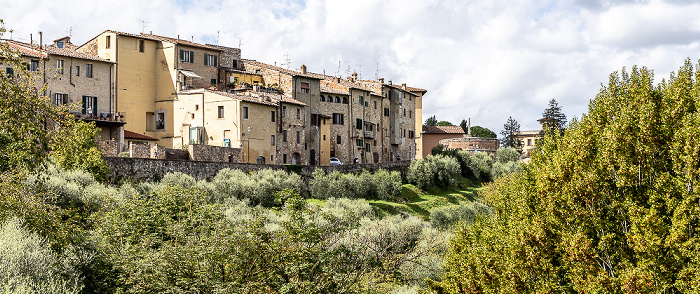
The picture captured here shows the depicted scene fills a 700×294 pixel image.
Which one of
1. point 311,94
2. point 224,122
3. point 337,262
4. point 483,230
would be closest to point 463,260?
point 483,230

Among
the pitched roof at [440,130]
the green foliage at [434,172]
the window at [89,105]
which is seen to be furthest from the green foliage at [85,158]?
the pitched roof at [440,130]

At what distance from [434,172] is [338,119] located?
11.6m

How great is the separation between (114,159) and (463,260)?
85.3 ft

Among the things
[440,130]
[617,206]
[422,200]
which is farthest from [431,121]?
[617,206]

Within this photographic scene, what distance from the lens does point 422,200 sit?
6353 centimetres

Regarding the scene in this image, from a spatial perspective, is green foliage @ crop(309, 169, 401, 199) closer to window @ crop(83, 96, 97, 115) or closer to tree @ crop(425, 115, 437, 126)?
window @ crop(83, 96, 97, 115)

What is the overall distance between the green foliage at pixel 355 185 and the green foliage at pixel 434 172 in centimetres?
540

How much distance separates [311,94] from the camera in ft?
222

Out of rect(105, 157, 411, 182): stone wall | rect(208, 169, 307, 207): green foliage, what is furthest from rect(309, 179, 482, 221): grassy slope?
rect(105, 157, 411, 182): stone wall

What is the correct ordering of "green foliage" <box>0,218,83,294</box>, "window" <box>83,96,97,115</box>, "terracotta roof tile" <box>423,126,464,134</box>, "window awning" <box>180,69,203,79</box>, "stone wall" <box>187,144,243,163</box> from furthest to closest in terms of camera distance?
1. "terracotta roof tile" <box>423,126,464,134</box>
2. "window awning" <box>180,69,203,79</box>
3. "window" <box>83,96,97,115</box>
4. "stone wall" <box>187,144,243,163</box>
5. "green foliage" <box>0,218,83,294</box>

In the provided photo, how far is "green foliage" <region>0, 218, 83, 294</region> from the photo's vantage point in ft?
49.7

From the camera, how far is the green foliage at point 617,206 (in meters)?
15.6

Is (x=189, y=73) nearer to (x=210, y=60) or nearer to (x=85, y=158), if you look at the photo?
(x=210, y=60)

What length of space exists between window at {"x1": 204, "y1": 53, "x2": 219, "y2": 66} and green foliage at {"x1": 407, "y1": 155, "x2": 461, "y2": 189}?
71.9 ft
